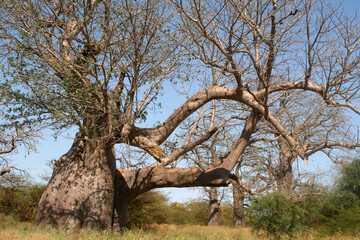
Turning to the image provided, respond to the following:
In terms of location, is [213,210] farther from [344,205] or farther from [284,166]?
[344,205]

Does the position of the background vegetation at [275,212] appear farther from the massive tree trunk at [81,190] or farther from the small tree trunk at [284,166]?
the small tree trunk at [284,166]

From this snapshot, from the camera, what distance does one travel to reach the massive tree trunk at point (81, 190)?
7781 millimetres

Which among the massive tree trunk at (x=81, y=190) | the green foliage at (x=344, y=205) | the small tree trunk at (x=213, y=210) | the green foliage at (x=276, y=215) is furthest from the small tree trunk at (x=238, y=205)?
the massive tree trunk at (x=81, y=190)

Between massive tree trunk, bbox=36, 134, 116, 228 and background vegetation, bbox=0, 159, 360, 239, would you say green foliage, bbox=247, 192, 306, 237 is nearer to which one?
background vegetation, bbox=0, 159, 360, 239

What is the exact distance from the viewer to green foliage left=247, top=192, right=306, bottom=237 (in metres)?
10.4

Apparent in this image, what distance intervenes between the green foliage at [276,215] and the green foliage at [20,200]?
333 inches

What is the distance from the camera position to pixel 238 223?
64.1 feet

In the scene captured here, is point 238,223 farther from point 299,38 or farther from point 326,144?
point 299,38

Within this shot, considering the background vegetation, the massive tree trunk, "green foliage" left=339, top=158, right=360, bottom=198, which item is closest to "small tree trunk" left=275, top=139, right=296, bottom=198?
the background vegetation

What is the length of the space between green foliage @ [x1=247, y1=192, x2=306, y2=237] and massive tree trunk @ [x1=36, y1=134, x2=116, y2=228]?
5044mm

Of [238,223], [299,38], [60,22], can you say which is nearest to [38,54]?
[60,22]

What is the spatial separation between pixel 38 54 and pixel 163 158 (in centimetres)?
375

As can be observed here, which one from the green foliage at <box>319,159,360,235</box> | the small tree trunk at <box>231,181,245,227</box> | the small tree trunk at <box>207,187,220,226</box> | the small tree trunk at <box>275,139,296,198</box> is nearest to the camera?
the green foliage at <box>319,159,360,235</box>

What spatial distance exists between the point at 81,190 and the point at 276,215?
6.08 meters
